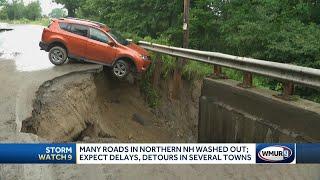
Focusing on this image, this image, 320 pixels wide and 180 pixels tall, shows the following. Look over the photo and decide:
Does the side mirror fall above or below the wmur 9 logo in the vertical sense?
below

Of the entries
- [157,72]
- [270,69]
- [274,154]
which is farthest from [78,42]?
[274,154]

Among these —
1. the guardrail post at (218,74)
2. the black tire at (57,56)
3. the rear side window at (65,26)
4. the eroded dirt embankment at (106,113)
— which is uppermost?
the rear side window at (65,26)

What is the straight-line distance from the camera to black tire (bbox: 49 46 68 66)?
14.6 metres

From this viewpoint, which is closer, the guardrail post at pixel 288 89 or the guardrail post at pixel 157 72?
the guardrail post at pixel 288 89

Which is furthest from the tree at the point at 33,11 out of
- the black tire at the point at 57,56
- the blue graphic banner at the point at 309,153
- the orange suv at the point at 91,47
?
the blue graphic banner at the point at 309,153

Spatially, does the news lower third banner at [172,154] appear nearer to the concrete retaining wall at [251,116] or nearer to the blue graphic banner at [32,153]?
the blue graphic banner at [32,153]

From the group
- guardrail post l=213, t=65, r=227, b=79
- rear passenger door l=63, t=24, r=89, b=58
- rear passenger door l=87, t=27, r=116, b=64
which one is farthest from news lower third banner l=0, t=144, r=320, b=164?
rear passenger door l=63, t=24, r=89, b=58

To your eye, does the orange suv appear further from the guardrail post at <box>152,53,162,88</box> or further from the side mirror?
the guardrail post at <box>152,53,162,88</box>

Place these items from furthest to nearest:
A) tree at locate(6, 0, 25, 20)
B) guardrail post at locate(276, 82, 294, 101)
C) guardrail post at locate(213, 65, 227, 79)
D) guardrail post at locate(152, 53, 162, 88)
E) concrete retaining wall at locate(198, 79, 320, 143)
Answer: tree at locate(6, 0, 25, 20) < guardrail post at locate(152, 53, 162, 88) < guardrail post at locate(213, 65, 227, 79) < guardrail post at locate(276, 82, 294, 101) < concrete retaining wall at locate(198, 79, 320, 143)

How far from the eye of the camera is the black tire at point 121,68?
46.9 feet

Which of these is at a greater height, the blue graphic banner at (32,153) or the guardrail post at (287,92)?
the blue graphic banner at (32,153)

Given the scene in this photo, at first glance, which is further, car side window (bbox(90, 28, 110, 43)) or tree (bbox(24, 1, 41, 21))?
tree (bbox(24, 1, 41, 21))

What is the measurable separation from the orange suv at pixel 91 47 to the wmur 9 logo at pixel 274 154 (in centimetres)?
1150

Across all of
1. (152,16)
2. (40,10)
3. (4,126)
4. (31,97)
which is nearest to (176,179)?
(4,126)
